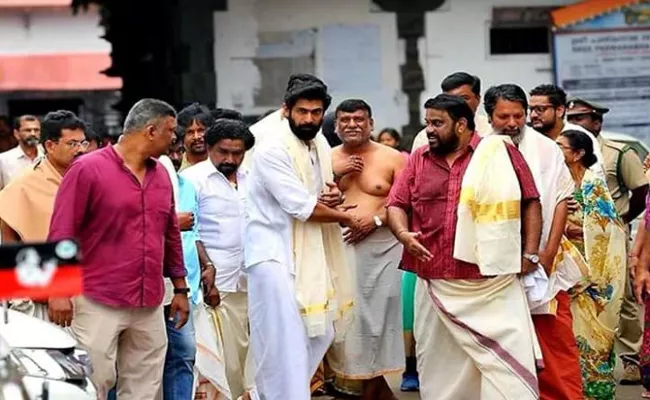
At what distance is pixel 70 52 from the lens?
20.5 meters

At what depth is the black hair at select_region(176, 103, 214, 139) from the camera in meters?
9.16

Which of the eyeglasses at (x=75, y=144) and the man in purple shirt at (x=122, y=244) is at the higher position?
the eyeglasses at (x=75, y=144)

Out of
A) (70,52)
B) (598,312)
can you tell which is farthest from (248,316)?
(70,52)

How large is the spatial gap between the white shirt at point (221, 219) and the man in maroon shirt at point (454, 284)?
1.11m

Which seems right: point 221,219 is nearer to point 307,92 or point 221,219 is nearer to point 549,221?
point 307,92

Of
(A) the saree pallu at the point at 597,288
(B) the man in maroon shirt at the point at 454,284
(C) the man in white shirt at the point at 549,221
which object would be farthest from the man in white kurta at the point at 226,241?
(A) the saree pallu at the point at 597,288

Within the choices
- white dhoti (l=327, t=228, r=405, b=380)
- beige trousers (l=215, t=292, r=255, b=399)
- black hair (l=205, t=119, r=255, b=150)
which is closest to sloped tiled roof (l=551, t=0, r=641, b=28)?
white dhoti (l=327, t=228, r=405, b=380)

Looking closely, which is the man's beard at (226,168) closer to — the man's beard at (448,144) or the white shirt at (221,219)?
the white shirt at (221,219)

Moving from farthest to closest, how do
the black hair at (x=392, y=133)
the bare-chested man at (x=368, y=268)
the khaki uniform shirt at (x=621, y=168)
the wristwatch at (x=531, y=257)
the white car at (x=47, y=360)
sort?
the black hair at (x=392, y=133)
the khaki uniform shirt at (x=621, y=168)
the bare-chested man at (x=368, y=268)
the wristwatch at (x=531, y=257)
the white car at (x=47, y=360)

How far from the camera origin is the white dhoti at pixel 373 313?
30.1ft

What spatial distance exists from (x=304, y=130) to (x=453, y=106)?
2.76 feet

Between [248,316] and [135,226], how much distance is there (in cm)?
149

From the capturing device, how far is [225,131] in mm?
8594

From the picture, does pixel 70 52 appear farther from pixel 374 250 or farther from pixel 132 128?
pixel 132 128
